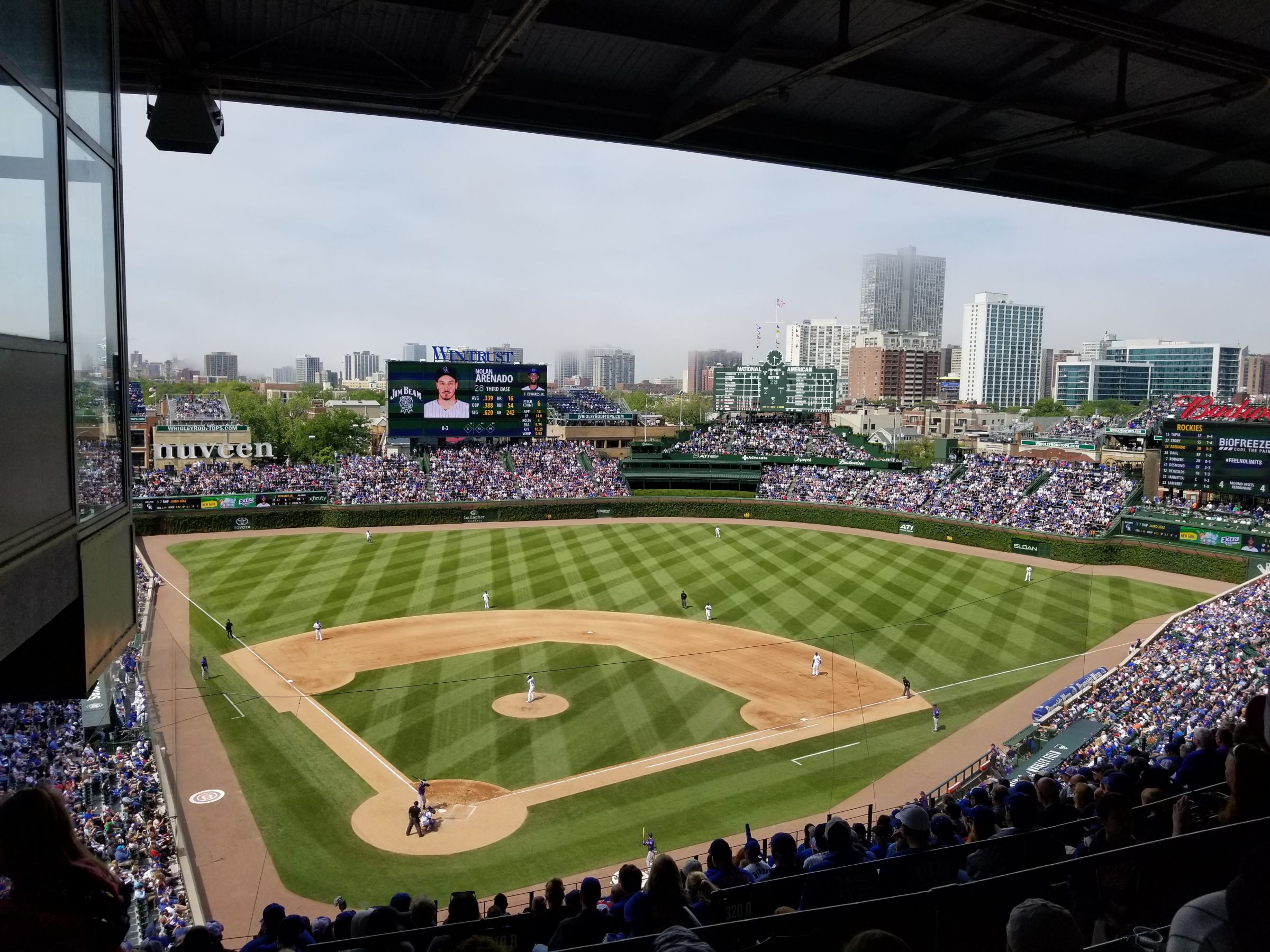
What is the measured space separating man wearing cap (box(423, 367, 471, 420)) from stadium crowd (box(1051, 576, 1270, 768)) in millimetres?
43011

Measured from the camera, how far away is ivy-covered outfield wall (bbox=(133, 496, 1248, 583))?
3762 centimetres

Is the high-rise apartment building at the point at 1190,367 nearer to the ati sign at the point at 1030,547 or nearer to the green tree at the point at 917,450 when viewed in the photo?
the green tree at the point at 917,450

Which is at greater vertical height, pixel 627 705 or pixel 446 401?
pixel 446 401

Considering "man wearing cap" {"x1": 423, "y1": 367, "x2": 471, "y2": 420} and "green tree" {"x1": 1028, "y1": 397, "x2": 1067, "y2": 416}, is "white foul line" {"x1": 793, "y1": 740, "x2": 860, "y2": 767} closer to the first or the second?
"man wearing cap" {"x1": 423, "y1": 367, "x2": 471, "y2": 420}

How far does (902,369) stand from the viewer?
178500 millimetres

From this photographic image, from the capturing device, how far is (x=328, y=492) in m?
49.7

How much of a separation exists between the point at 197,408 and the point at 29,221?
68.1 meters

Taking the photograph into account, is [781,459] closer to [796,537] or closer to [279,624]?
[796,537]

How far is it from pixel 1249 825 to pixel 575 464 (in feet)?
180

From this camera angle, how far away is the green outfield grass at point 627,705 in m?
15.8

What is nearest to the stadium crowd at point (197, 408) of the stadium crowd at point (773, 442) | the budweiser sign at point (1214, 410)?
the stadium crowd at point (773, 442)

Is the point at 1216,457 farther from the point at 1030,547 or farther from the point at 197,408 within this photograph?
the point at 197,408

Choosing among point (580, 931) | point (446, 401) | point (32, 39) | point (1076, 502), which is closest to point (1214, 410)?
point (1076, 502)

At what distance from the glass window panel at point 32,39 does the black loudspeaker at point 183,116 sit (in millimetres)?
2234
